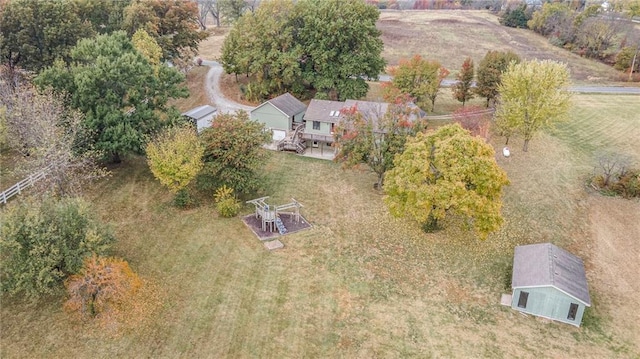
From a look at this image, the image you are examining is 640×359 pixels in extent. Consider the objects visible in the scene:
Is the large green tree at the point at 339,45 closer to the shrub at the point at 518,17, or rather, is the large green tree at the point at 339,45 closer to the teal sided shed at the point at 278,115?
the teal sided shed at the point at 278,115

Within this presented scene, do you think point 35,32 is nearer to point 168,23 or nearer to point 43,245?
point 168,23

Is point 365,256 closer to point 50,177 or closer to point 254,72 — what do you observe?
point 50,177

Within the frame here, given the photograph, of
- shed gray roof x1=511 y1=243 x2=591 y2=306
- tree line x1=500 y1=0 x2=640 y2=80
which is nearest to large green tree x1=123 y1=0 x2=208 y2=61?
shed gray roof x1=511 y1=243 x2=591 y2=306

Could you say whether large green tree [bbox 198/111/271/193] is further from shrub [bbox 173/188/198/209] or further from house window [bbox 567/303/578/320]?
house window [bbox 567/303/578/320]

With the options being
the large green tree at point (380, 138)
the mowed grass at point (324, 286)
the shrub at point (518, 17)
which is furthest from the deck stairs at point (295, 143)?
the shrub at point (518, 17)

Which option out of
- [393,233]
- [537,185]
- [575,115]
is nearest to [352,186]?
[393,233]

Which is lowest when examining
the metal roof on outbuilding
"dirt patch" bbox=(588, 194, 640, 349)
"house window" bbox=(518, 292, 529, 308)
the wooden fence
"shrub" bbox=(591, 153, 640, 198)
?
"dirt patch" bbox=(588, 194, 640, 349)
